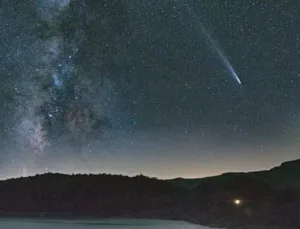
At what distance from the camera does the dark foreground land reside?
6812 cm

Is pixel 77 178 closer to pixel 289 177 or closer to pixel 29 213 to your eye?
pixel 29 213

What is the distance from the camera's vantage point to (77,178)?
125812mm

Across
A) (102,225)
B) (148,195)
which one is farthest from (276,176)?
(102,225)

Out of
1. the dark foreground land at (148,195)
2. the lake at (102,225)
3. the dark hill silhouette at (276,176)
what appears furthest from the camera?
the dark hill silhouette at (276,176)

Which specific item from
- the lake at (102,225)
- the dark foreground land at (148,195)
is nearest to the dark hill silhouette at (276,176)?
the dark foreground land at (148,195)

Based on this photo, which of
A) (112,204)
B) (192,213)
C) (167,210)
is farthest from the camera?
(112,204)

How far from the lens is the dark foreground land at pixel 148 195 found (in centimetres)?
6812

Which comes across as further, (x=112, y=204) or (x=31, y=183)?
(x=31, y=183)

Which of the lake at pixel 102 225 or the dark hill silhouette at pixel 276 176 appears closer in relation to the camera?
the lake at pixel 102 225

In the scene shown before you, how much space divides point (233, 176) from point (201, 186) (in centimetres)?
748

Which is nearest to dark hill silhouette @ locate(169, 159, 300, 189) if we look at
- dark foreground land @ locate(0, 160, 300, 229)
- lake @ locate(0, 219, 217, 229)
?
dark foreground land @ locate(0, 160, 300, 229)

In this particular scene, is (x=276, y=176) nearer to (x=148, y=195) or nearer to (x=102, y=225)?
(x=148, y=195)

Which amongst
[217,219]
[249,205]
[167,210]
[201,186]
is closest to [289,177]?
[201,186]

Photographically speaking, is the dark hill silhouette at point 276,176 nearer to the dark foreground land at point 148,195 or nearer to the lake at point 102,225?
the dark foreground land at point 148,195
